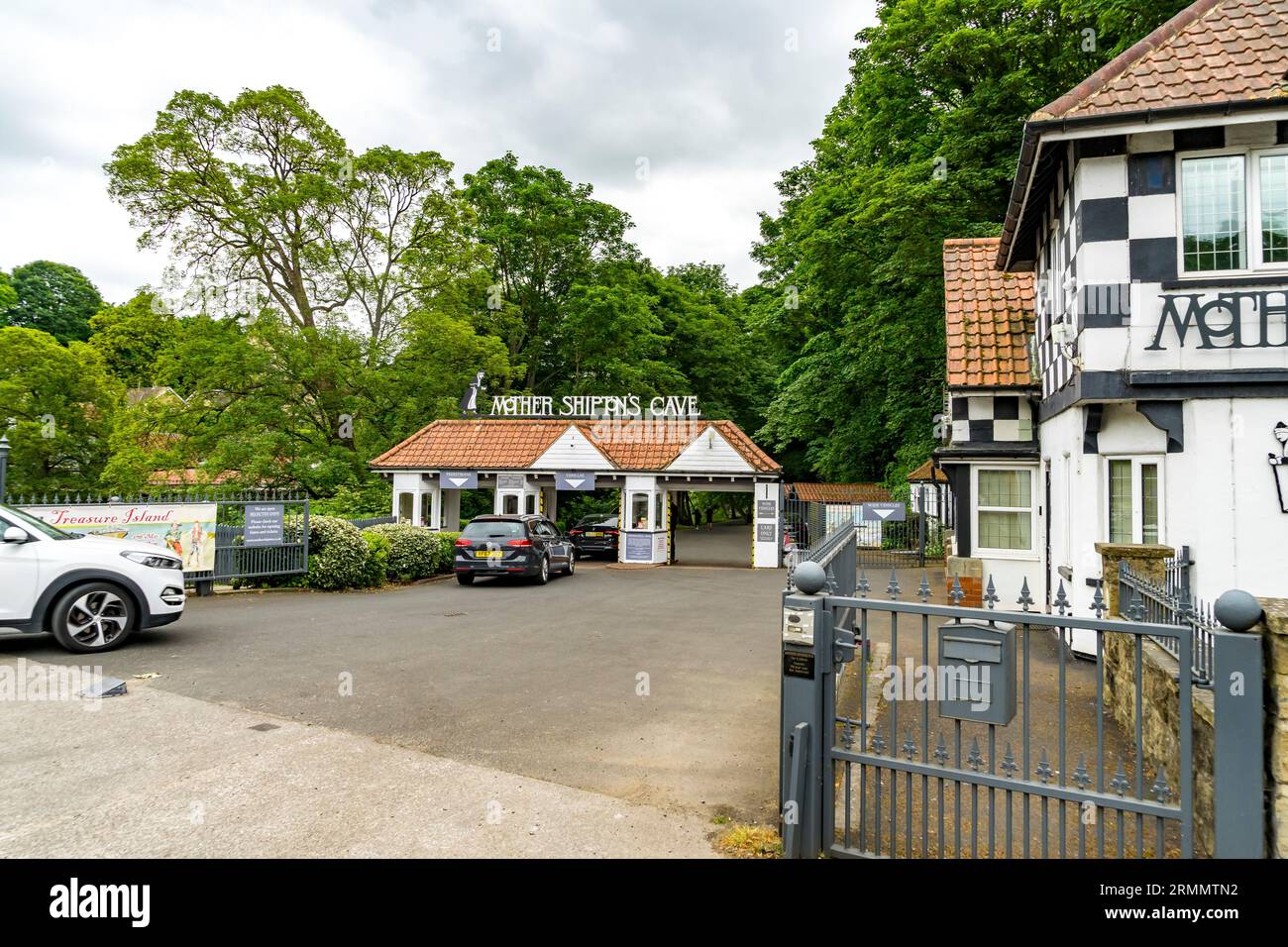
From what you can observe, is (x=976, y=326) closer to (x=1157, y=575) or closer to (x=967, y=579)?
(x=967, y=579)

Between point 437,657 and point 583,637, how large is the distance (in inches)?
89.0

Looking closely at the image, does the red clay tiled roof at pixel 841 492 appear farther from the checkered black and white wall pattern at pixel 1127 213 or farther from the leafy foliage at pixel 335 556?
the checkered black and white wall pattern at pixel 1127 213

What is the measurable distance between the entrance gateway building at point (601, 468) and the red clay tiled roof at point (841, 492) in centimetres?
966

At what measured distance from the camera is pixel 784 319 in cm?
3216

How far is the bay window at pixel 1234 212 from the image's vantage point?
7859 mm

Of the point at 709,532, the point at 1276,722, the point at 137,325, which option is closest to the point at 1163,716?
the point at 1276,722

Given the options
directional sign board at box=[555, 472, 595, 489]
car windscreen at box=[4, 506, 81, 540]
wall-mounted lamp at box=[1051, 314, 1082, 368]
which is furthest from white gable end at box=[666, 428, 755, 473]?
car windscreen at box=[4, 506, 81, 540]

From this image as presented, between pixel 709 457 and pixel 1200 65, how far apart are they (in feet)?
57.2

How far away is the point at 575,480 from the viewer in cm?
2533

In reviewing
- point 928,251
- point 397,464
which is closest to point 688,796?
point 928,251

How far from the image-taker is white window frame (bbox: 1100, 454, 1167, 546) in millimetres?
8258

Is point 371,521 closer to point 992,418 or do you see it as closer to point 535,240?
point 992,418

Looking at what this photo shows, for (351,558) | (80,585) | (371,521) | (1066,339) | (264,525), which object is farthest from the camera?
(371,521)

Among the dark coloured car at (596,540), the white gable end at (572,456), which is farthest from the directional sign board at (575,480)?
the dark coloured car at (596,540)
